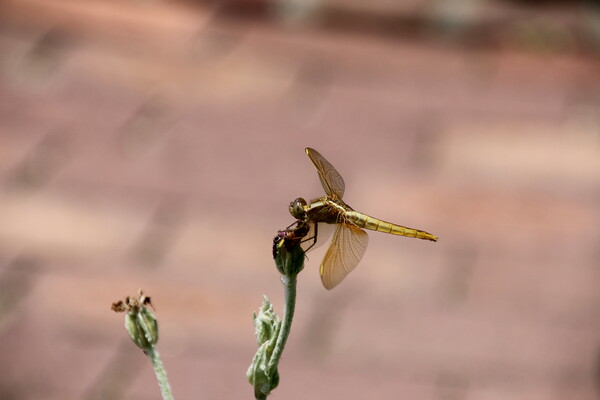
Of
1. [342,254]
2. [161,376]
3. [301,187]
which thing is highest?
[301,187]

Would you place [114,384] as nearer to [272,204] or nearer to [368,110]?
[272,204]

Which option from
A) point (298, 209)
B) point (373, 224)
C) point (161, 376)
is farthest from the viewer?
point (373, 224)

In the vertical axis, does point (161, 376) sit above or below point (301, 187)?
below

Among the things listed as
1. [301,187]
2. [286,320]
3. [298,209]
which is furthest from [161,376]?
[301,187]

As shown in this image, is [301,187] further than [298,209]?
Yes

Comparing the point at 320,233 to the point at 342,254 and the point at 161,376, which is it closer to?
the point at 342,254

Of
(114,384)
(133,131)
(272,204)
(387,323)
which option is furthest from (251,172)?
(114,384)
